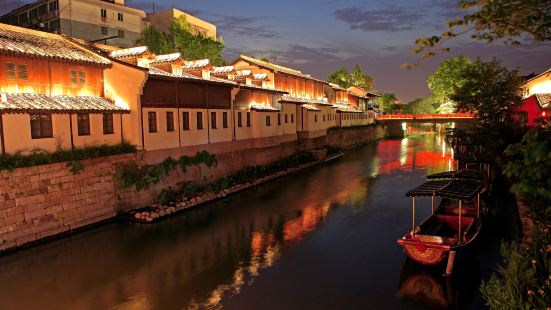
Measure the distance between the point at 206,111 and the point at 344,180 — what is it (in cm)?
1464

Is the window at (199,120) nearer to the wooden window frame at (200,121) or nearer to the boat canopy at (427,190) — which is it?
the wooden window frame at (200,121)

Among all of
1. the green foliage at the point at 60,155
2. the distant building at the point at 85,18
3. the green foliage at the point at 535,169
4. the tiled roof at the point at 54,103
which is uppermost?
the distant building at the point at 85,18

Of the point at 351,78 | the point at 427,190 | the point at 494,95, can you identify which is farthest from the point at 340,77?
the point at 427,190

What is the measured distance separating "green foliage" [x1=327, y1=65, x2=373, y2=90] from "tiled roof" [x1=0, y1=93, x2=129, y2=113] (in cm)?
8581

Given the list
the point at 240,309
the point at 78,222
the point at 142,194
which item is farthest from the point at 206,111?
the point at 240,309

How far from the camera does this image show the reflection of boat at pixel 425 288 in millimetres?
13812

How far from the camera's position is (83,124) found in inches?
885

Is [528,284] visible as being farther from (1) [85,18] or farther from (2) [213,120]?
(1) [85,18]

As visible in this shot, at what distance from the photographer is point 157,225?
22797mm

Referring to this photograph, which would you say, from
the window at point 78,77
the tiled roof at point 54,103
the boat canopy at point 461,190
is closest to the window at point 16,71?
the tiled roof at point 54,103

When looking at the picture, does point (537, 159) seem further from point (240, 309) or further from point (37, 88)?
point (37, 88)

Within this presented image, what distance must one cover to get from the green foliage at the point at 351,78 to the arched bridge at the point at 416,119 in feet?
53.9

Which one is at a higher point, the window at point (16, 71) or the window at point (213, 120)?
the window at point (16, 71)

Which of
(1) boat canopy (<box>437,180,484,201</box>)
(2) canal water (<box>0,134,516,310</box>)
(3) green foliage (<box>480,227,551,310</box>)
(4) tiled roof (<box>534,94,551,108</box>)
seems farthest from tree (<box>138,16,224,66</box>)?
(3) green foliage (<box>480,227,551,310</box>)
